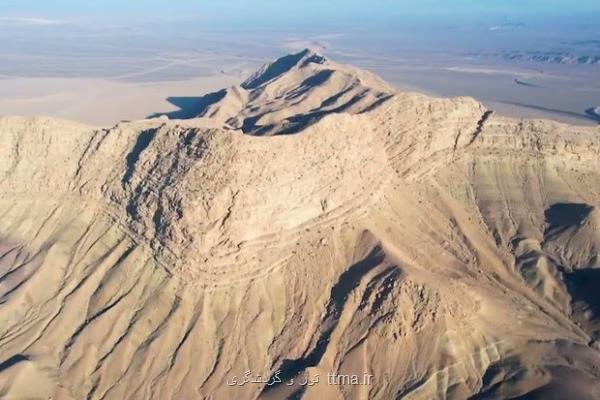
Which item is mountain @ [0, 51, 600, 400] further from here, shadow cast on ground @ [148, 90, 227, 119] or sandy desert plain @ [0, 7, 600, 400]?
shadow cast on ground @ [148, 90, 227, 119]

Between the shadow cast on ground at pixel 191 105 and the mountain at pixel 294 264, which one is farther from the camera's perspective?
the shadow cast on ground at pixel 191 105

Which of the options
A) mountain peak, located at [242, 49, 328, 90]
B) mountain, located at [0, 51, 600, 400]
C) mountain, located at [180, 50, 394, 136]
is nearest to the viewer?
mountain, located at [0, 51, 600, 400]

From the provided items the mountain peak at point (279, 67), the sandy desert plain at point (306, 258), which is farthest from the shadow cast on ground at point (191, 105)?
the sandy desert plain at point (306, 258)

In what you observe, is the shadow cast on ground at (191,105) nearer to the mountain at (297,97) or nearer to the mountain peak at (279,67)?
the mountain at (297,97)

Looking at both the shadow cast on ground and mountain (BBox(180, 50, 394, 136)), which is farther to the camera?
the shadow cast on ground

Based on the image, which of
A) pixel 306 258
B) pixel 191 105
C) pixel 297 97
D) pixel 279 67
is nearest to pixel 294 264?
pixel 306 258

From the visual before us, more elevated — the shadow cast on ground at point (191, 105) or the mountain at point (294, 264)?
the mountain at point (294, 264)

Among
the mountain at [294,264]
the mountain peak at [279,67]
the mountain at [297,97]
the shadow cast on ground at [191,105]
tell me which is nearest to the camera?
the mountain at [294,264]

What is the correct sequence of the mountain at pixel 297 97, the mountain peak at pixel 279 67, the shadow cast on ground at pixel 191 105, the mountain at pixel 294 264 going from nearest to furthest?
1. the mountain at pixel 294 264
2. the mountain at pixel 297 97
3. the shadow cast on ground at pixel 191 105
4. the mountain peak at pixel 279 67

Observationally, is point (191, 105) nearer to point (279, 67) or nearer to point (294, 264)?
point (279, 67)

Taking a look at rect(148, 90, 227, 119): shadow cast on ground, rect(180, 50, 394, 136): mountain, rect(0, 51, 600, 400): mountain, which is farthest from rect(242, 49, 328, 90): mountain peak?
rect(0, 51, 600, 400): mountain
